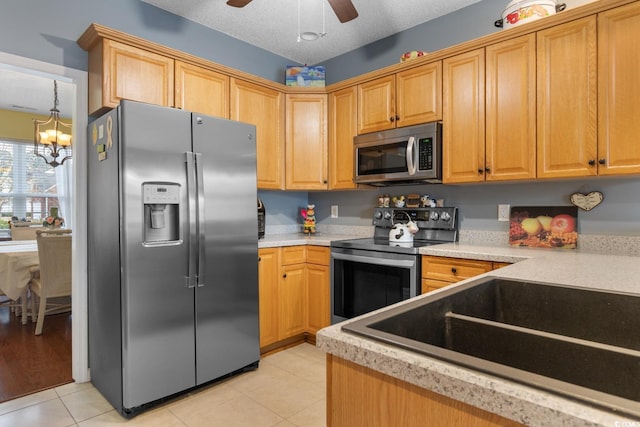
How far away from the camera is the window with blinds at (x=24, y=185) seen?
220 inches

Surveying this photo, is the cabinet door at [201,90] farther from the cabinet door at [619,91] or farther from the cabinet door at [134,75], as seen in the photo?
the cabinet door at [619,91]

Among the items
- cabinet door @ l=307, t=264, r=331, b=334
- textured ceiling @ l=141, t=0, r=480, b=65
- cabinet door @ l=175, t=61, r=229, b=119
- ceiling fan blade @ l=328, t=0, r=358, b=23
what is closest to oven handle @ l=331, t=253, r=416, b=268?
cabinet door @ l=307, t=264, r=331, b=334

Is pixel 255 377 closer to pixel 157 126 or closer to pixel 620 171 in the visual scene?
pixel 157 126

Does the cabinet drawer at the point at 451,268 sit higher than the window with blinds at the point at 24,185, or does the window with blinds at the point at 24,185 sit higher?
the window with blinds at the point at 24,185

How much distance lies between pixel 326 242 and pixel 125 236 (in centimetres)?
149

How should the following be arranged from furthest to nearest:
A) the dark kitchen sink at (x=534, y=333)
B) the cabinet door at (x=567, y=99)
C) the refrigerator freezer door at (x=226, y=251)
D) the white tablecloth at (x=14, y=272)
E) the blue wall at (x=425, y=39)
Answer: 1. the white tablecloth at (x=14, y=272)
2. the blue wall at (x=425, y=39)
3. the refrigerator freezer door at (x=226, y=251)
4. the cabinet door at (x=567, y=99)
5. the dark kitchen sink at (x=534, y=333)

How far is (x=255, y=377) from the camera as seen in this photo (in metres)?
2.51

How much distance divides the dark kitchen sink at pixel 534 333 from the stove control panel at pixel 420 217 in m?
1.61

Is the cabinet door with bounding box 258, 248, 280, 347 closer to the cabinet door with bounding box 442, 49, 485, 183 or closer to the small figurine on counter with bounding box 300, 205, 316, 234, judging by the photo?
the small figurine on counter with bounding box 300, 205, 316, 234

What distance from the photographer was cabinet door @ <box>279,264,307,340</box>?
2957 mm

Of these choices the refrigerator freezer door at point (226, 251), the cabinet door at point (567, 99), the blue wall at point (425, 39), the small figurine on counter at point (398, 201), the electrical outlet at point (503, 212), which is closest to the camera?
the cabinet door at point (567, 99)

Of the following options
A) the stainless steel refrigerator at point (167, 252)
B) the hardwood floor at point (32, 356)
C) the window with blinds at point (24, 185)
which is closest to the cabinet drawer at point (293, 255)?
the stainless steel refrigerator at point (167, 252)

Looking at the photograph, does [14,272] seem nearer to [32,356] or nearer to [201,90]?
[32,356]

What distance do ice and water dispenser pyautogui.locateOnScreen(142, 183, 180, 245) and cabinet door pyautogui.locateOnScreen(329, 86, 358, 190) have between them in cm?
153
